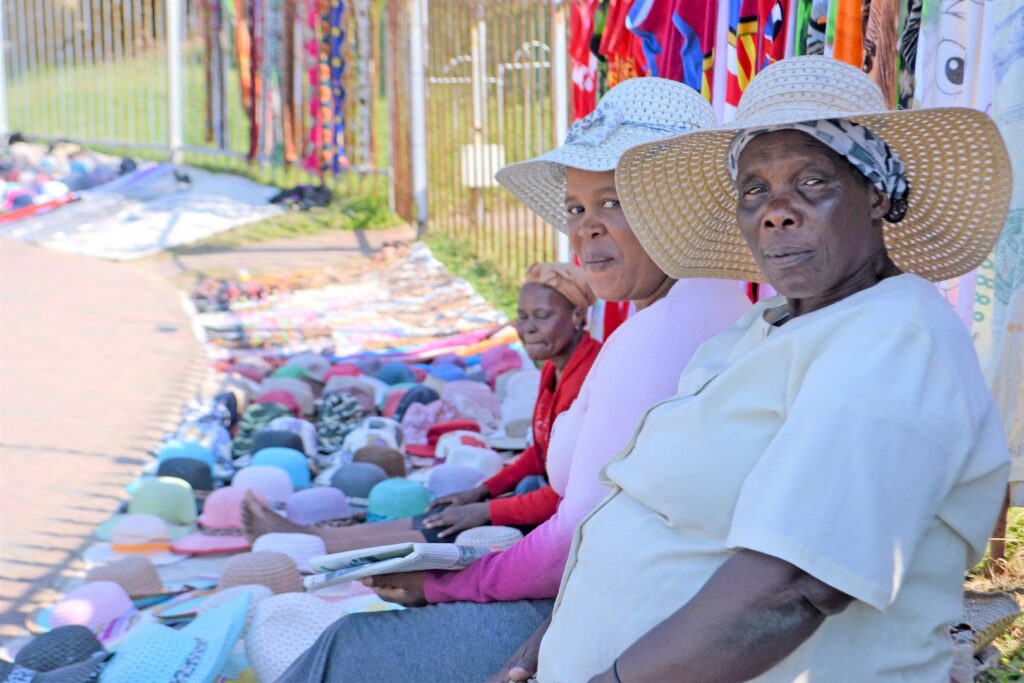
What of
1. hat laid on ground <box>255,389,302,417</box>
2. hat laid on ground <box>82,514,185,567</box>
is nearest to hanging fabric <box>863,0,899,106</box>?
hat laid on ground <box>82,514,185,567</box>

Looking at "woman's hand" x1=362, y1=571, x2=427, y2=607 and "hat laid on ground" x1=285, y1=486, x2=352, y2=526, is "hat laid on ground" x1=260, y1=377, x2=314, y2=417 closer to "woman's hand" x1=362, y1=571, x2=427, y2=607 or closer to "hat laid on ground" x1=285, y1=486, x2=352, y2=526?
"hat laid on ground" x1=285, y1=486, x2=352, y2=526

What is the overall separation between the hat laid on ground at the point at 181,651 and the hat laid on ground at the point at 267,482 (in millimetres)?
1730

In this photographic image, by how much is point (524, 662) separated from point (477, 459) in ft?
9.39

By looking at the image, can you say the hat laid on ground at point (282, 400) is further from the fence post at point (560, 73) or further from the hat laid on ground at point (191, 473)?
the fence post at point (560, 73)

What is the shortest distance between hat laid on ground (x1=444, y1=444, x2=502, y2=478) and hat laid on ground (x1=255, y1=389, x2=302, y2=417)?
1329 millimetres

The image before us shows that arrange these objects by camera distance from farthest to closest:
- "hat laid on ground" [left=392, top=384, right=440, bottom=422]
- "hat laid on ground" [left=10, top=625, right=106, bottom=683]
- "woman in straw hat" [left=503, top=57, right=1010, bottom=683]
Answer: "hat laid on ground" [left=392, top=384, right=440, bottom=422]
"hat laid on ground" [left=10, top=625, right=106, bottom=683]
"woman in straw hat" [left=503, top=57, right=1010, bottom=683]

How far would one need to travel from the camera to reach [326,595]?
3766mm

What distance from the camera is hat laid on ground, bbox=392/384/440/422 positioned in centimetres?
620

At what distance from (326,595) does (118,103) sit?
16591 millimetres

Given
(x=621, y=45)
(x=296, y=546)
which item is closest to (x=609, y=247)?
(x=296, y=546)

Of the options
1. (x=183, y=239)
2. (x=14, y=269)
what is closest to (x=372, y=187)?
(x=183, y=239)

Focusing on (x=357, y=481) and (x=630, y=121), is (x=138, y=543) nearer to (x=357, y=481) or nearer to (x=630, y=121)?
(x=357, y=481)

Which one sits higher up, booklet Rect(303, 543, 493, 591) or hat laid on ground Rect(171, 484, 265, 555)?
booklet Rect(303, 543, 493, 591)

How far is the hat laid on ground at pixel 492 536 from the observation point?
3289 mm
